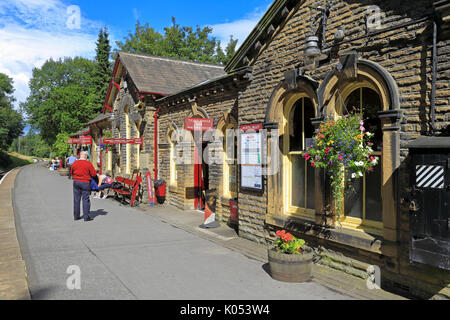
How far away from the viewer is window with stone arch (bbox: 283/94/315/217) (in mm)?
6977

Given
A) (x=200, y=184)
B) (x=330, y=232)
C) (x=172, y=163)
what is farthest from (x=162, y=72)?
(x=330, y=232)

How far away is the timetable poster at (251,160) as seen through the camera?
7.91 meters

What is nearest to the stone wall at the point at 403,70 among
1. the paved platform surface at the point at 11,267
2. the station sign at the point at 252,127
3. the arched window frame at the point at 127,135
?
the station sign at the point at 252,127

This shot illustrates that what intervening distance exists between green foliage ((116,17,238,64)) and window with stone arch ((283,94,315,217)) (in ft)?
104

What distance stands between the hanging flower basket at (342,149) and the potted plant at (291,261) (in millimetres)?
1006

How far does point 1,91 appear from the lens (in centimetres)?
5491

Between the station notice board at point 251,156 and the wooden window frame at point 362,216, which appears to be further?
the station notice board at point 251,156

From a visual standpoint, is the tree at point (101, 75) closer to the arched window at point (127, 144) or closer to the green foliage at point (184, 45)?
the green foliage at point (184, 45)

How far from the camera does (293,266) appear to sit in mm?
5488

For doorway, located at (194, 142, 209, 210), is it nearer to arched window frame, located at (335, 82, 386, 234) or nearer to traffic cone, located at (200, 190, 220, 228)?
traffic cone, located at (200, 190, 220, 228)

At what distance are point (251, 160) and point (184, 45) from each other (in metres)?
33.4

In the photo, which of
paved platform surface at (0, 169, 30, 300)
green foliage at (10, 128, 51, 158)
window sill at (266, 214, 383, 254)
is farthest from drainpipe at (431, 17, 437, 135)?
green foliage at (10, 128, 51, 158)

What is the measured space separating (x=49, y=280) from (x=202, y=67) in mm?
14377
